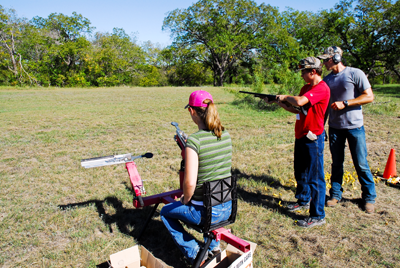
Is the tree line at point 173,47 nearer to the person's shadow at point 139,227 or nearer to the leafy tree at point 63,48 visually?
the leafy tree at point 63,48

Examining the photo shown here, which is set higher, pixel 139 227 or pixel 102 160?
pixel 102 160

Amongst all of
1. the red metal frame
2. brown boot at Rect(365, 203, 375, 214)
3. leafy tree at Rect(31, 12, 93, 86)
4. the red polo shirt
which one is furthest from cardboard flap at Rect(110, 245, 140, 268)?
leafy tree at Rect(31, 12, 93, 86)

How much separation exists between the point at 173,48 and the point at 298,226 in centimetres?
4486

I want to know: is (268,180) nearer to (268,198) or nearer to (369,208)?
(268,198)

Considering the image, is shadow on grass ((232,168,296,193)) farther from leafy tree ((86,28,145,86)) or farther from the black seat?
leafy tree ((86,28,145,86))

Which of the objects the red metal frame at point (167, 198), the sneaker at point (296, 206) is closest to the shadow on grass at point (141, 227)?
the red metal frame at point (167, 198)

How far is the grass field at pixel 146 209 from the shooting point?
2959 millimetres

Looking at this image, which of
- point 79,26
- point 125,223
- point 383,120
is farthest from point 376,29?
point 79,26

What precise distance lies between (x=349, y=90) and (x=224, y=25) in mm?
42203

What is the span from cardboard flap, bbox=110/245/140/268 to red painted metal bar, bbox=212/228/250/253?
805 mm

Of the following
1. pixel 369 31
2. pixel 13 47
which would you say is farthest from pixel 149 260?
pixel 13 47

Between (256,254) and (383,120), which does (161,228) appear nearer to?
(256,254)

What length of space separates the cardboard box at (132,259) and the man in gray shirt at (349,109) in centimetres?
266

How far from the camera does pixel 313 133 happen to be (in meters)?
3.25
